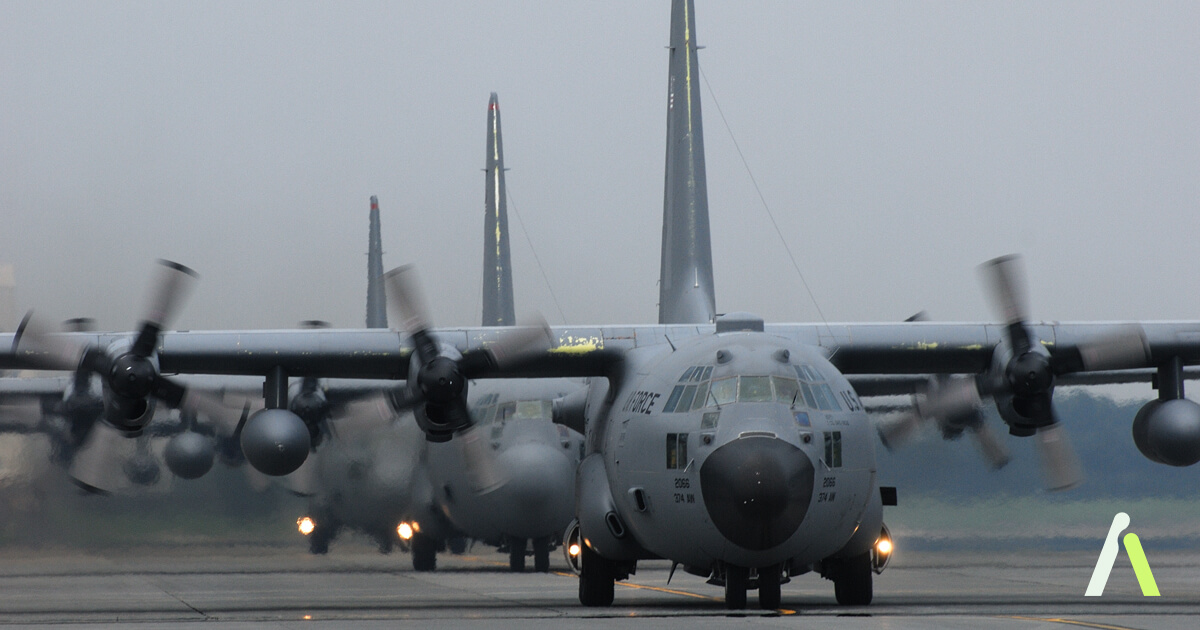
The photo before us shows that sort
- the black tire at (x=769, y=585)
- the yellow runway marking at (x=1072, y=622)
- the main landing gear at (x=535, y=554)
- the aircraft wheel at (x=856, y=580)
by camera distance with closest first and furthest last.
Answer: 1. the yellow runway marking at (x=1072, y=622)
2. the black tire at (x=769, y=585)
3. the aircraft wheel at (x=856, y=580)
4. the main landing gear at (x=535, y=554)

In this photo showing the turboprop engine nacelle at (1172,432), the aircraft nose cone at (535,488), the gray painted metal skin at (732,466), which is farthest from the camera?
the aircraft nose cone at (535,488)

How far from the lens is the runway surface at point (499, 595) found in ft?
46.4

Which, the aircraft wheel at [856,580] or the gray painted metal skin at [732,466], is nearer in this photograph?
the gray painted metal skin at [732,466]

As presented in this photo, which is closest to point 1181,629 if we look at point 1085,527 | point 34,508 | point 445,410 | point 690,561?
point 690,561

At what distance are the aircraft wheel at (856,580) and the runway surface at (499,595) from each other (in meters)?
0.21

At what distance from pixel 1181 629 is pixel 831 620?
3096 mm

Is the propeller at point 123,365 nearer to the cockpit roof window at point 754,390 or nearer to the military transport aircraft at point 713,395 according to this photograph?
the military transport aircraft at point 713,395

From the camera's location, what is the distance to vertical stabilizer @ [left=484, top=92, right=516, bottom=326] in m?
29.9

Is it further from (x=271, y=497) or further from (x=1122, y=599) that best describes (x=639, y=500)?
(x=271, y=497)

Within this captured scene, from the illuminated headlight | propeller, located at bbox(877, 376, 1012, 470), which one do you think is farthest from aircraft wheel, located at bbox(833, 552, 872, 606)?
propeller, located at bbox(877, 376, 1012, 470)

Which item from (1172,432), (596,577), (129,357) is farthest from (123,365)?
(1172,432)

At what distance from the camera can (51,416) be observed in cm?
2780

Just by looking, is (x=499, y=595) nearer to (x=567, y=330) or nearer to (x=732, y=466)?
(x=567, y=330)

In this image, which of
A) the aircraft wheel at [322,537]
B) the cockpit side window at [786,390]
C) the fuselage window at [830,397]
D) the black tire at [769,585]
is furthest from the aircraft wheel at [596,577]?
the aircraft wheel at [322,537]
